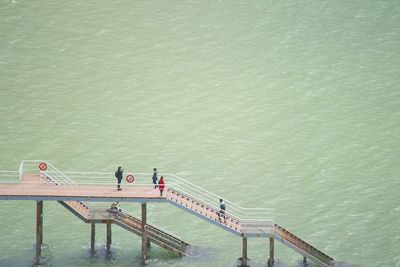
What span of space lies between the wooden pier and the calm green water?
122cm

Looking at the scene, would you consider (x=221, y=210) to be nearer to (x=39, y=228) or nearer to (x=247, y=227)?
(x=247, y=227)

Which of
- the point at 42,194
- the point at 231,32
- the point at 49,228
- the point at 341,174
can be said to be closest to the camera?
the point at 42,194

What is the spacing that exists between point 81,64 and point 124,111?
838cm

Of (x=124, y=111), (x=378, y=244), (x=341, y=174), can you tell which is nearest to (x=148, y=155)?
(x=124, y=111)

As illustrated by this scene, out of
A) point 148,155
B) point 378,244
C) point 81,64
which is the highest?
point 81,64

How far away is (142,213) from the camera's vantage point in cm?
8794

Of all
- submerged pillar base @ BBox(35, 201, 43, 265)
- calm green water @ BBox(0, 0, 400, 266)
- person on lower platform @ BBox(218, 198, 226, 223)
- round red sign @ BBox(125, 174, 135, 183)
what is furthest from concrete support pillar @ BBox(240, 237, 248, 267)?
submerged pillar base @ BBox(35, 201, 43, 265)

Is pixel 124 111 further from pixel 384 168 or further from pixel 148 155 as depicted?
pixel 384 168

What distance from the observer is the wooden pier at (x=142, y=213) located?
284 feet

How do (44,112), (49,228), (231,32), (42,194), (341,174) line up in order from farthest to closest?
(231,32)
(44,112)
(341,174)
(49,228)
(42,194)

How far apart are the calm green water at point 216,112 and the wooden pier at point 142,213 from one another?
48.1 inches

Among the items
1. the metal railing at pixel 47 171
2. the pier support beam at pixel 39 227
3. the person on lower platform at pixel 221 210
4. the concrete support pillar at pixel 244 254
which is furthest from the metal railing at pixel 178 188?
the pier support beam at pixel 39 227

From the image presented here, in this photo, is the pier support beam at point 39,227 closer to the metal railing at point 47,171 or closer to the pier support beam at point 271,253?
the metal railing at point 47,171

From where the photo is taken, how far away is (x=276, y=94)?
112m
